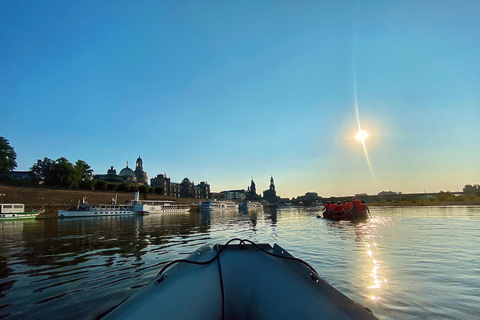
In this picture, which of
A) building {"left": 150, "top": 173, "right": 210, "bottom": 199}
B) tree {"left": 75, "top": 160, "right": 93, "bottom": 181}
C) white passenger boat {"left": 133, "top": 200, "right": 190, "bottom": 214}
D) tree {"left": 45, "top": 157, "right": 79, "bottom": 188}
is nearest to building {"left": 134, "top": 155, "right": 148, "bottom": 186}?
building {"left": 150, "top": 173, "right": 210, "bottom": 199}

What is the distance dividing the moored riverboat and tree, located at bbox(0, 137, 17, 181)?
71.2 meters

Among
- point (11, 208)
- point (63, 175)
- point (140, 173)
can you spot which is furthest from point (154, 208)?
point (140, 173)

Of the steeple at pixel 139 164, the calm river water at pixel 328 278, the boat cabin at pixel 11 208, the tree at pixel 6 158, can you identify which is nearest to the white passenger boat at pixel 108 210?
the boat cabin at pixel 11 208

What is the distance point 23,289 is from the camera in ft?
20.9

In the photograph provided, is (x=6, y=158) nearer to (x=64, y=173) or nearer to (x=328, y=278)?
(x=64, y=173)

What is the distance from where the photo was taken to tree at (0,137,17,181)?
5503cm

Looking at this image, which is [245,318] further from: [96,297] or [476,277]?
[476,277]

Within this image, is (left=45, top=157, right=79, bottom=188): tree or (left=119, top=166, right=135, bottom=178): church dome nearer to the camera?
(left=45, top=157, right=79, bottom=188): tree

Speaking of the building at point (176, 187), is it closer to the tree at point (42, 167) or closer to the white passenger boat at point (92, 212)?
the tree at point (42, 167)

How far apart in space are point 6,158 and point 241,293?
241 ft

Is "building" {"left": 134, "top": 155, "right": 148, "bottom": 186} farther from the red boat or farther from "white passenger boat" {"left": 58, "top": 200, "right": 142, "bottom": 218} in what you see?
the red boat

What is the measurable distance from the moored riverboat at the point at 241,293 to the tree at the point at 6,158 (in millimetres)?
71194

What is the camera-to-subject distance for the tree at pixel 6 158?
181ft

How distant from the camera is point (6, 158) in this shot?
56.0 meters
